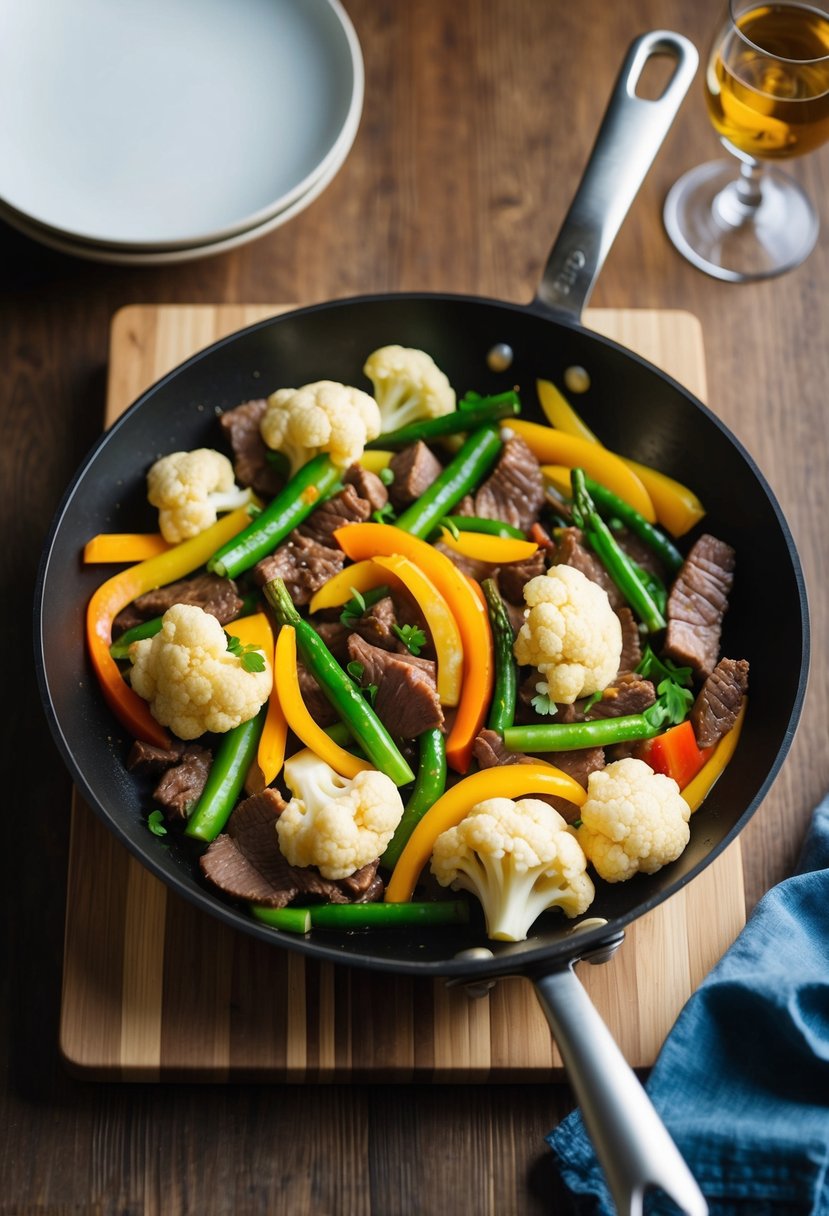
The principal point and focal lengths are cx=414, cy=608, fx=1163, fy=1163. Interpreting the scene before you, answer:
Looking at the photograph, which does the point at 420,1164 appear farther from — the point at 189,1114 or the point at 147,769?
the point at 147,769

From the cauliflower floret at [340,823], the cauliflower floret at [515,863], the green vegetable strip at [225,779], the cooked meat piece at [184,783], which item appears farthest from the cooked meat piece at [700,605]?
the cooked meat piece at [184,783]

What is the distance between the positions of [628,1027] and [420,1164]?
0.59 m

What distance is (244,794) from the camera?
2.84 metres

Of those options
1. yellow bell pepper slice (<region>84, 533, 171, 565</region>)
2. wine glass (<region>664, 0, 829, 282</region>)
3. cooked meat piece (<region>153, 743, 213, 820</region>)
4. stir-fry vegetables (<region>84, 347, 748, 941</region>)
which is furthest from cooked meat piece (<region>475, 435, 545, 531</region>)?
wine glass (<region>664, 0, 829, 282</region>)

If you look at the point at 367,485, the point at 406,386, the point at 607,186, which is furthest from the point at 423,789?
the point at 607,186

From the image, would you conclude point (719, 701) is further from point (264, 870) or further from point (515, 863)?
point (264, 870)

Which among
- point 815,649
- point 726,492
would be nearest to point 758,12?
point 726,492

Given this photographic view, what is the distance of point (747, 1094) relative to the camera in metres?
2.65

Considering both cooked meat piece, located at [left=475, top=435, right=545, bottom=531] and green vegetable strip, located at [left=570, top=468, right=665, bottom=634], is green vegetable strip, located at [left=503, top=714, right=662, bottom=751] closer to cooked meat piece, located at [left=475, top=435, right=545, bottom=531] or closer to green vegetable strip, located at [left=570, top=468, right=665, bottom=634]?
green vegetable strip, located at [left=570, top=468, right=665, bottom=634]

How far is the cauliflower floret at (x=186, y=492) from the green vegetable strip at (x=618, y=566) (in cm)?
96

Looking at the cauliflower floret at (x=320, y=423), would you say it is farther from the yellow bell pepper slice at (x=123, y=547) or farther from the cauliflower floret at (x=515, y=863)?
the cauliflower floret at (x=515, y=863)

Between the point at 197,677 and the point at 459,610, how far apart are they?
0.67 m

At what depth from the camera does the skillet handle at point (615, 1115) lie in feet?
6.82

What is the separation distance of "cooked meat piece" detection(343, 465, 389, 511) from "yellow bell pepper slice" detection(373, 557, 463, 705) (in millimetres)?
235
